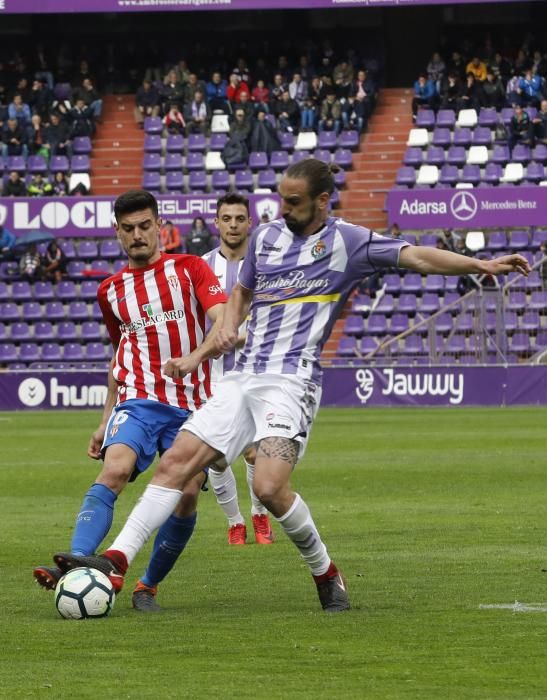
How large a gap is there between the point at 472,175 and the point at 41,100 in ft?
37.2

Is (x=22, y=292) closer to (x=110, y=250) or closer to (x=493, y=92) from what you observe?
(x=110, y=250)

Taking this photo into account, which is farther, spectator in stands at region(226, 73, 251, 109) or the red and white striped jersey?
spectator in stands at region(226, 73, 251, 109)

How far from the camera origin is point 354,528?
11.2 m

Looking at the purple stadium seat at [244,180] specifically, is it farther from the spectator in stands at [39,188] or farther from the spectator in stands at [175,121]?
the spectator in stands at [39,188]

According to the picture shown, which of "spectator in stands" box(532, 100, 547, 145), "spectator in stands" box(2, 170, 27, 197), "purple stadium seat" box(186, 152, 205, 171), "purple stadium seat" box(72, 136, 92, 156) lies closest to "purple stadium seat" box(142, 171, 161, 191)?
"purple stadium seat" box(186, 152, 205, 171)

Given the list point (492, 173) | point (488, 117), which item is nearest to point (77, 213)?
point (492, 173)

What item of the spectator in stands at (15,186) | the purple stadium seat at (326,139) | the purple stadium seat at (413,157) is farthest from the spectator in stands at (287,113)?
the spectator in stands at (15,186)

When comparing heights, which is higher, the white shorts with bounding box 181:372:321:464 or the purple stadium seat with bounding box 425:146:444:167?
the white shorts with bounding box 181:372:321:464

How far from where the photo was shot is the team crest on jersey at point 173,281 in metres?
7.84

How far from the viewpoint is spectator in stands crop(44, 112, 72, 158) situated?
126ft

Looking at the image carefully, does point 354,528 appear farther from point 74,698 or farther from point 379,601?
point 74,698

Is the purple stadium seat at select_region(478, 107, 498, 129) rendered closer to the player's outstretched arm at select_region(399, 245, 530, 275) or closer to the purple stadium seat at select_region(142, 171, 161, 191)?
the purple stadium seat at select_region(142, 171, 161, 191)

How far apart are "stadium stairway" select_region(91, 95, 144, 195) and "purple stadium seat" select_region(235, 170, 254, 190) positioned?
2.89 metres

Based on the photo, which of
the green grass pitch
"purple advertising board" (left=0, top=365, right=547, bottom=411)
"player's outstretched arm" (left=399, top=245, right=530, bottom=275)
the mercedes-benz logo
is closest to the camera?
the green grass pitch
